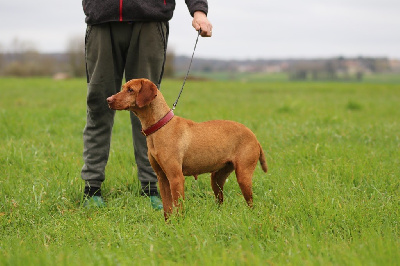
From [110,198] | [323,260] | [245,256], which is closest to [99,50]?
[110,198]

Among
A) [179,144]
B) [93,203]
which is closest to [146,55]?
[179,144]

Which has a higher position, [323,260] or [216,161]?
[216,161]

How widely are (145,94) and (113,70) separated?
0.92 meters

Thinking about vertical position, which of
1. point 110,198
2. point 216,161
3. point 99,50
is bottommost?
point 110,198

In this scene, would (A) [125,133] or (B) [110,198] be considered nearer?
(B) [110,198]

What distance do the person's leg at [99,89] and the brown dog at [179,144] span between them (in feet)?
2.46

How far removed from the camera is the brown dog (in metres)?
3.36

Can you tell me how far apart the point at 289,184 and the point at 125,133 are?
402cm

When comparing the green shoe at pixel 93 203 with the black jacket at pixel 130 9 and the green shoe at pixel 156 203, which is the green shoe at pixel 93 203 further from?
the black jacket at pixel 130 9

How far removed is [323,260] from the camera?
2.45 m

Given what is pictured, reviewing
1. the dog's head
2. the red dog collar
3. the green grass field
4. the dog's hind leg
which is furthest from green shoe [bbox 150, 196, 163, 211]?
the dog's head

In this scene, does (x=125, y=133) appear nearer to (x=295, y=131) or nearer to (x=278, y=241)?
(x=295, y=131)

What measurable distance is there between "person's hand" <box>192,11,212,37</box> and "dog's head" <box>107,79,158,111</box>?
0.70 meters

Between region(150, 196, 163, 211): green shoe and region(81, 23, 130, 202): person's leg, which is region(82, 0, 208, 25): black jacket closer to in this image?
region(81, 23, 130, 202): person's leg
